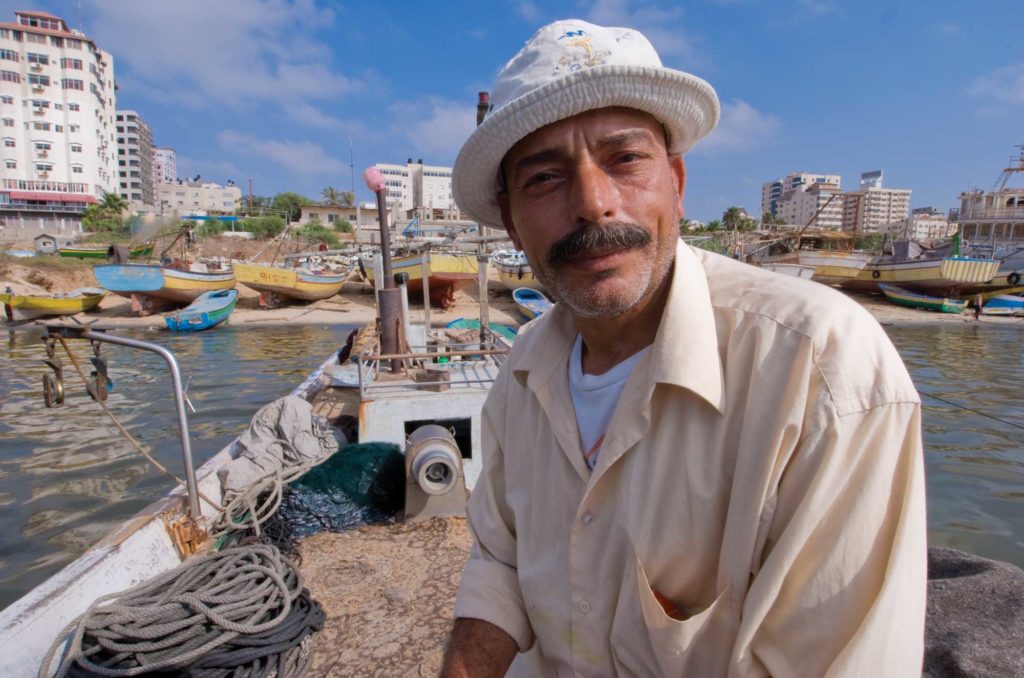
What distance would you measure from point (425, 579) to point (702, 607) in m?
3.27

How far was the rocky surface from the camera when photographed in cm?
165

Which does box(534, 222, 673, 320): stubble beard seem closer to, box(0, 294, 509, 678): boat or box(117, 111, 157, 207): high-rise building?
box(0, 294, 509, 678): boat

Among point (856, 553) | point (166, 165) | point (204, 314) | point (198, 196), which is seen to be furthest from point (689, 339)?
point (166, 165)

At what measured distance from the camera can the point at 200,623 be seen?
290 centimetres

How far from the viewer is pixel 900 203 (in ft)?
454

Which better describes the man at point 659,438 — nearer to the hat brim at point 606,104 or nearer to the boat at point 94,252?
the hat brim at point 606,104

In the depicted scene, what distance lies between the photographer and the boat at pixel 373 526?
2756mm

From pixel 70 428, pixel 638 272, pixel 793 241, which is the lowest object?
pixel 70 428

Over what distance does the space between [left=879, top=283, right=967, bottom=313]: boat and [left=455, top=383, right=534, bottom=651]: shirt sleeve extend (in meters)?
35.6

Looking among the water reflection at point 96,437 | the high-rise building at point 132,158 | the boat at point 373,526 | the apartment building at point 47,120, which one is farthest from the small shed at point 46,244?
the high-rise building at point 132,158

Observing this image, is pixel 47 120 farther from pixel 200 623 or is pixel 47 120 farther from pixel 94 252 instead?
pixel 200 623

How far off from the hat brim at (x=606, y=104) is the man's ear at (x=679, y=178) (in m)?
0.03

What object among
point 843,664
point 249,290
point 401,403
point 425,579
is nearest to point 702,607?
point 843,664

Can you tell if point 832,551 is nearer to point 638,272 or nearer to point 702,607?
point 702,607
